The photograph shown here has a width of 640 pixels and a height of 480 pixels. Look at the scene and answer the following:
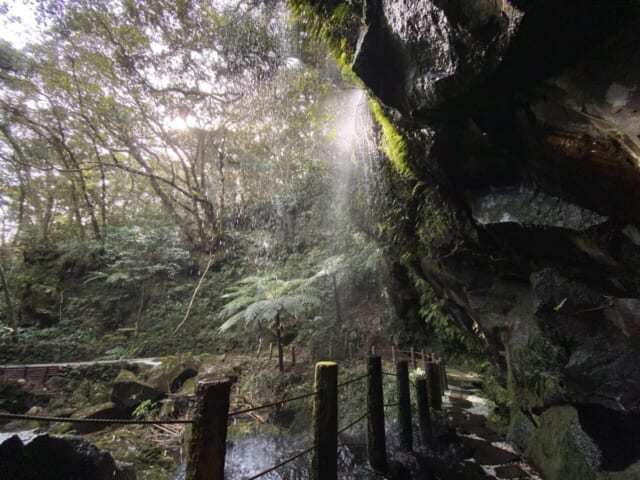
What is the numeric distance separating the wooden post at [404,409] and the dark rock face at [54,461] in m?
3.85

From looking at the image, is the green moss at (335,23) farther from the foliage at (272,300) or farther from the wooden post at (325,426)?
the foliage at (272,300)

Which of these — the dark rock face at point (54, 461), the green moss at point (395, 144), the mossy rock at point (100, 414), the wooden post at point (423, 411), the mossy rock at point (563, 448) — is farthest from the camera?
the mossy rock at point (100, 414)

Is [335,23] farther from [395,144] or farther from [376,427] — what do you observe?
[376,427]

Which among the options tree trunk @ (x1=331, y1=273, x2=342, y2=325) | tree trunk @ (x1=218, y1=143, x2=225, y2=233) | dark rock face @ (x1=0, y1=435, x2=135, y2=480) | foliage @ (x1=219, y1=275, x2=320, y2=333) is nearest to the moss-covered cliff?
foliage @ (x1=219, y1=275, x2=320, y2=333)

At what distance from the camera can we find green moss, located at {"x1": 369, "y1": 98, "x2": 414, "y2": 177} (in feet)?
12.5

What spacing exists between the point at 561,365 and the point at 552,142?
2749 millimetres

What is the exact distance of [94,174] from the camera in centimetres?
1593

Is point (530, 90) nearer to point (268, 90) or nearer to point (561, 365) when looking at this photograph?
point (561, 365)

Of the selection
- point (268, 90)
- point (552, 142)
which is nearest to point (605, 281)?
point (552, 142)

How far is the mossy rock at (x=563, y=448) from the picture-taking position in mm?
2678

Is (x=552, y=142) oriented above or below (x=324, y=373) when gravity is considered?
above

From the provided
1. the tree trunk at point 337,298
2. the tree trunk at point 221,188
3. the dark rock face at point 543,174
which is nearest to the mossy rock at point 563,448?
the dark rock face at point 543,174

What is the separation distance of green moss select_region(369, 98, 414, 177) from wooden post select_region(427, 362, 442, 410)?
12.8 ft

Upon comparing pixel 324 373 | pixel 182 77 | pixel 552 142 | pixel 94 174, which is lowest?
pixel 324 373
